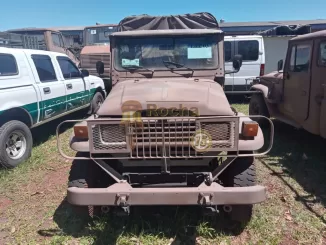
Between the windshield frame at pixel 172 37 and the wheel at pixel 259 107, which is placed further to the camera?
the wheel at pixel 259 107

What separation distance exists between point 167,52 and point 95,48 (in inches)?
301

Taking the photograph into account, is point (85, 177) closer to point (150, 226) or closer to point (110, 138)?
point (110, 138)

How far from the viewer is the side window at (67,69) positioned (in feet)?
21.5

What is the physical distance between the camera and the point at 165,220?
10.6 ft

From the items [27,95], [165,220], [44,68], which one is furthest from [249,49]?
[165,220]

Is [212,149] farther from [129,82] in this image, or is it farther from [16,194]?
[16,194]

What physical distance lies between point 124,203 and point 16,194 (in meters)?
2.21

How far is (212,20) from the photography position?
191 inches

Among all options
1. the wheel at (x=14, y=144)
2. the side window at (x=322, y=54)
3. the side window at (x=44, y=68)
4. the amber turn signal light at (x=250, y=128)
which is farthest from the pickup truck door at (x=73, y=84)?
the side window at (x=322, y=54)

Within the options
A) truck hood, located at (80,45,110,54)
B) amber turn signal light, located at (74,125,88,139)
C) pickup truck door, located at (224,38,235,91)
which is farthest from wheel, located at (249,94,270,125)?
truck hood, located at (80,45,110,54)

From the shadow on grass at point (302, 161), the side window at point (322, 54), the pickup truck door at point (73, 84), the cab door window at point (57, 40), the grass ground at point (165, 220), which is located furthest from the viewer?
the cab door window at point (57, 40)

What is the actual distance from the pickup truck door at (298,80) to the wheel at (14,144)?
14.9 ft

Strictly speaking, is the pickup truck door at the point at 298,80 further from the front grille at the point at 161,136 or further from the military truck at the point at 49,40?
the military truck at the point at 49,40

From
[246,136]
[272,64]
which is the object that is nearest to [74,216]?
[246,136]
